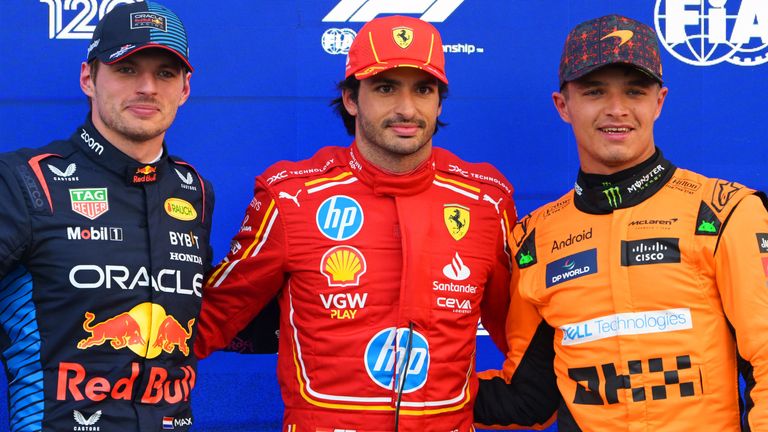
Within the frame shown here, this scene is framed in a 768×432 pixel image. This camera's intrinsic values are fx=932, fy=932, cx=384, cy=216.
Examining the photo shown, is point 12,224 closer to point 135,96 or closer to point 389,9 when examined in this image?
point 135,96

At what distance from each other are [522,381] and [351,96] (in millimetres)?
850

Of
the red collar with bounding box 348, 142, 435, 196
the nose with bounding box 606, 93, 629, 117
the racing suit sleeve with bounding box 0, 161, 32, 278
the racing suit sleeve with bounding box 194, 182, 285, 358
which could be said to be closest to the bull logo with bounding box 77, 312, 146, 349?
the racing suit sleeve with bounding box 0, 161, 32, 278

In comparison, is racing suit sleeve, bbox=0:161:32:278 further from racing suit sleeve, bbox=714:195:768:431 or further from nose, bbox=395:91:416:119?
racing suit sleeve, bbox=714:195:768:431

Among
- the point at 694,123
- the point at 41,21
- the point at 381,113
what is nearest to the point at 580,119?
the point at 381,113

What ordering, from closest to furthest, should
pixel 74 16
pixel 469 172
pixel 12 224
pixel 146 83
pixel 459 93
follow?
pixel 12 224 → pixel 146 83 → pixel 469 172 → pixel 74 16 → pixel 459 93

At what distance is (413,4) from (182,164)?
91cm

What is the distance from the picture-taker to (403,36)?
230 cm

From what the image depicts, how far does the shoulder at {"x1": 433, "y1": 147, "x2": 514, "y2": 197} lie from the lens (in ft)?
7.84

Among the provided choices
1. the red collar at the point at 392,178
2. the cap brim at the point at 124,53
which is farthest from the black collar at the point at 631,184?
the cap brim at the point at 124,53

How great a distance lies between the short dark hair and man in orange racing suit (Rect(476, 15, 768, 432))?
31cm

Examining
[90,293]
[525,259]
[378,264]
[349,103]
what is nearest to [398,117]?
[349,103]

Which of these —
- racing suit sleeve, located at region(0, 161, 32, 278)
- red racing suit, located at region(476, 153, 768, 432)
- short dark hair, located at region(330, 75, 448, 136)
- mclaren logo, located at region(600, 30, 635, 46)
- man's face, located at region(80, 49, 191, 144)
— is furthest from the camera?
short dark hair, located at region(330, 75, 448, 136)

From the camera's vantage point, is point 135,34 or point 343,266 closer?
point 135,34

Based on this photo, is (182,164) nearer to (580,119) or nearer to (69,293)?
(69,293)
